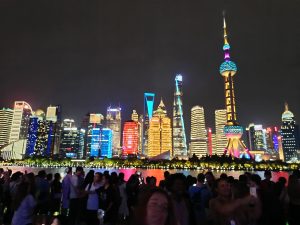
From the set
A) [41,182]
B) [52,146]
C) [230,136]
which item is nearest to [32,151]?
[52,146]

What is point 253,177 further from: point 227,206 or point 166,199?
point 166,199

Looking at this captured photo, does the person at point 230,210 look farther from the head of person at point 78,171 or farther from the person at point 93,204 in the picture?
the head of person at point 78,171

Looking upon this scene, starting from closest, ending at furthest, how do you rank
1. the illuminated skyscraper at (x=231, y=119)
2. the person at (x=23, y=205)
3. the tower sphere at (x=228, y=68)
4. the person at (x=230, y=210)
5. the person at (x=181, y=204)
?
the person at (x=230, y=210) → the person at (x=181, y=204) → the person at (x=23, y=205) → the illuminated skyscraper at (x=231, y=119) → the tower sphere at (x=228, y=68)

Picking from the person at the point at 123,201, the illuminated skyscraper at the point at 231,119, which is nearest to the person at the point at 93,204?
the person at the point at 123,201

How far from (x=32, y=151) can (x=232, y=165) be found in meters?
148

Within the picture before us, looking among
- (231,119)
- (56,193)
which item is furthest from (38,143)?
(56,193)

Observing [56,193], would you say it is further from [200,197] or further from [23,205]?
[200,197]

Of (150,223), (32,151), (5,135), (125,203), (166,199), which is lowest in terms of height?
(125,203)

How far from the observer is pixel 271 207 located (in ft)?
18.3

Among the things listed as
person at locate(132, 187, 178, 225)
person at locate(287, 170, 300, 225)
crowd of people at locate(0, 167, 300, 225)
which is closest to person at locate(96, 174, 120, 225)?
crowd of people at locate(0, 167, 300, 225)

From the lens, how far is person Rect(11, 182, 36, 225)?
17.7ft

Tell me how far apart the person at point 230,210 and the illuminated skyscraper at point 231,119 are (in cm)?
11799

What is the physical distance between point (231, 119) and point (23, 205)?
405 ft

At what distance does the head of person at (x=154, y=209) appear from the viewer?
255 cm
